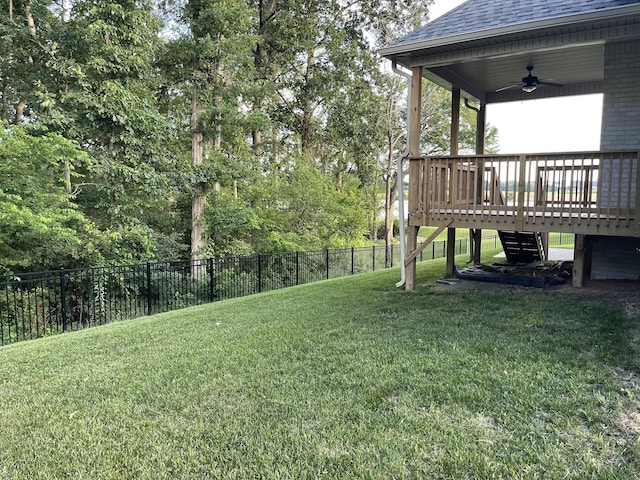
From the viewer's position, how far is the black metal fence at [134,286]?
835cm

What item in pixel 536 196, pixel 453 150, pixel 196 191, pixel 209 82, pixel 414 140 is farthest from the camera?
pixel 209 82

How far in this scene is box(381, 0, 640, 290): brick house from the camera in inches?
214

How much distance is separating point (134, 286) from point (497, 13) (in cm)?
916

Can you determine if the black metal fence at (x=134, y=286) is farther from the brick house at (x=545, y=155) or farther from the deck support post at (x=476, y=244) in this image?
the brick house at (x=545, y=155)

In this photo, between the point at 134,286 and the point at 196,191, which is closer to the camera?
the point at 134,286

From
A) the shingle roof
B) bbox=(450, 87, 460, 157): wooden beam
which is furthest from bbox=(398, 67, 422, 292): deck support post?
bbox=(450, 87, 460, 157): wooden beam

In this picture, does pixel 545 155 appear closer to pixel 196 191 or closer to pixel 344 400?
pixel 344 400

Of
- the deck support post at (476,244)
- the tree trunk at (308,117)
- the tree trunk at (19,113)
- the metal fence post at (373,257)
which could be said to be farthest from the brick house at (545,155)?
the tree trunk at (19,113)

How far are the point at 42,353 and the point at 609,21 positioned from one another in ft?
26.3

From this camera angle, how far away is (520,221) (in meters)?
5.90

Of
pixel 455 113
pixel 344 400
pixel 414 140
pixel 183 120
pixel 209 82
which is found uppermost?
pixel 209 82

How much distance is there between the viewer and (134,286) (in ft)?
32.8

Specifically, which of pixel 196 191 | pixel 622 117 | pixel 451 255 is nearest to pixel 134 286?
pixel 196 191

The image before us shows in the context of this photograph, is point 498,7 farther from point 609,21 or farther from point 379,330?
point 379,330
